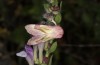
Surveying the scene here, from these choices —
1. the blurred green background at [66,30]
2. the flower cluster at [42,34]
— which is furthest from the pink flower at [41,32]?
the blurred green background at [66,30]

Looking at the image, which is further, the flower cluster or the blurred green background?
the blurred green background

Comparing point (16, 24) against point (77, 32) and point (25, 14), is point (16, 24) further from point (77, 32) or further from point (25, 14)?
point (77, 32)

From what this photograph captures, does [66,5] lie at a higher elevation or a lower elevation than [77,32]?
higher

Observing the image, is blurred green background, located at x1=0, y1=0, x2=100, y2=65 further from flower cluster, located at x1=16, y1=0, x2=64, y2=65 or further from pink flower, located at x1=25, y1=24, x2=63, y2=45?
pink flower, located at x1=25, y1=24, x2=63, y2=45

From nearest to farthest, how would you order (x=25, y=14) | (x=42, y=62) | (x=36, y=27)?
(x=36, y=27), (x=42, y=62), (x=25, y=14)

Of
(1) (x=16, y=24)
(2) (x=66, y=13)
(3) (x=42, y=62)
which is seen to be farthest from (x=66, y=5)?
(3) (x=42, y=62)

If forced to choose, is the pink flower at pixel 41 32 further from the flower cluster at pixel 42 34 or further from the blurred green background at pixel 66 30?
the blurred green background at pixel 66 30

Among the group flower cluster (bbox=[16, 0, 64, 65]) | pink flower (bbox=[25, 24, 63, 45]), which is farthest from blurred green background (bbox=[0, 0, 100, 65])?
pink flower (bbox=[25, 24, 63, 45])
